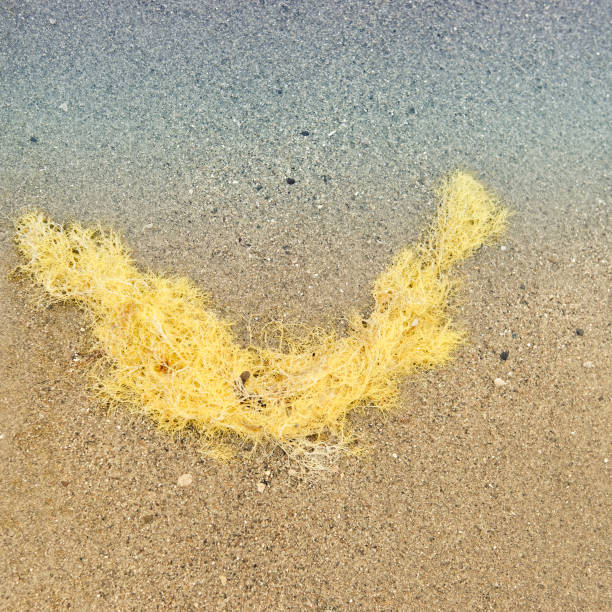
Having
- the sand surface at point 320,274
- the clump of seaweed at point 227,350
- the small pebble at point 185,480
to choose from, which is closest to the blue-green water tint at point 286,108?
the sand surface at point 320,274

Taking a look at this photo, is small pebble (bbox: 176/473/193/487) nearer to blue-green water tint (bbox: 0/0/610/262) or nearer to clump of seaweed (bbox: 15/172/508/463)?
clump of seaweed (bbox: 15/172/508/463)

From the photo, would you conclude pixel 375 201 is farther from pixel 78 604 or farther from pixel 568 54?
pixel 78 604

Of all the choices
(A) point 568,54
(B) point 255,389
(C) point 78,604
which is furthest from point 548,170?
(C) point 78,604

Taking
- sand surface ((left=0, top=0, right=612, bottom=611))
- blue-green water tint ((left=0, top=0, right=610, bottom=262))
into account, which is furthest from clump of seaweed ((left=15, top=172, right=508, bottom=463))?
blue-green water tint ((left=0, top=0, right=610, bottom=262))

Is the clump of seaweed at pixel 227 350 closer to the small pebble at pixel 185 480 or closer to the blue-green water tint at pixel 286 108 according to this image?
the small pebble at pixel 185 480

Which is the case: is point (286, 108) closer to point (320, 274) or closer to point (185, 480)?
point (320, 274)

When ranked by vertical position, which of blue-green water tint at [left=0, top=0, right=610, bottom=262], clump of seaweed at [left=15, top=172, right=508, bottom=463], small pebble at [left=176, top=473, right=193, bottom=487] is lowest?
small pebble at [left=176, top=473, right=193, bottom=487]

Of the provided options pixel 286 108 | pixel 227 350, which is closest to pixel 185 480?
pixel 227 350
